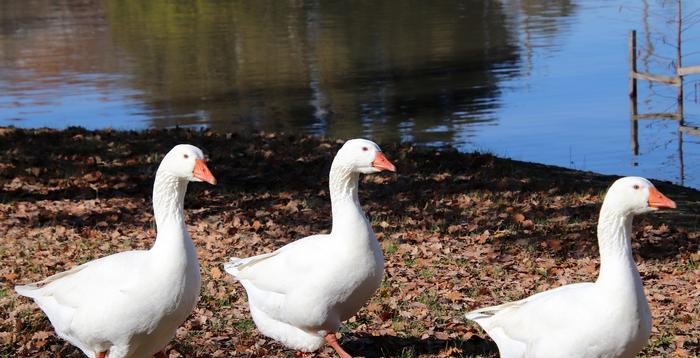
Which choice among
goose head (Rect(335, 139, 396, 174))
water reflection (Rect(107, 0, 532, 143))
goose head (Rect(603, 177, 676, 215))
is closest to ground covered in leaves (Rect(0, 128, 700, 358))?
goose head (Rect(335, 139, 396, 174))

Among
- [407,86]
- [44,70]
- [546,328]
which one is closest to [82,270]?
[546,328]

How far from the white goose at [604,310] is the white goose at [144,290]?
2.28 meters

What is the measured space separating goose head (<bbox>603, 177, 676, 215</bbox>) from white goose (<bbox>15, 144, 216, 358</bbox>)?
2.70 meters

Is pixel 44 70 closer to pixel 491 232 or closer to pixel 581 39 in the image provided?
pixel 581 39

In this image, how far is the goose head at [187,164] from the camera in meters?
6.57

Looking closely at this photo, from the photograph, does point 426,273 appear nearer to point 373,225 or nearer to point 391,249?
point 391,249

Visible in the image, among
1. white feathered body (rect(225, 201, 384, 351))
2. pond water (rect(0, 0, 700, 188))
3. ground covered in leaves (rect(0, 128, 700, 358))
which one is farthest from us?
pond water (rect(0, 0, 700, 188))

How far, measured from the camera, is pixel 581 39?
127 feet

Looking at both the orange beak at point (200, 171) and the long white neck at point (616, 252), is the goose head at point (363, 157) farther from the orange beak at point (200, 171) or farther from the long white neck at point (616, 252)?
the long white neck at point (616, 252)

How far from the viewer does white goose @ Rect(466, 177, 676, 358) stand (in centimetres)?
608

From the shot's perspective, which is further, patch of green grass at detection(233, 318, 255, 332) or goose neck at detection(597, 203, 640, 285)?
patch of green grass at detection(233, 318, 255, 332)

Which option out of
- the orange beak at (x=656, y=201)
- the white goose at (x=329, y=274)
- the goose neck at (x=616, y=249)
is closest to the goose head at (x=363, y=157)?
the white goose at (x=329, y=274)

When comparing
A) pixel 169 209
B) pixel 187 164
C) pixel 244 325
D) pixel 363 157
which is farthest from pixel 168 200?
pixel 244 325

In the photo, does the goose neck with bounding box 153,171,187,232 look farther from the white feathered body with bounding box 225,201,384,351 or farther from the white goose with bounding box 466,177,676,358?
the white goose with bounding box 466,177,676,358
